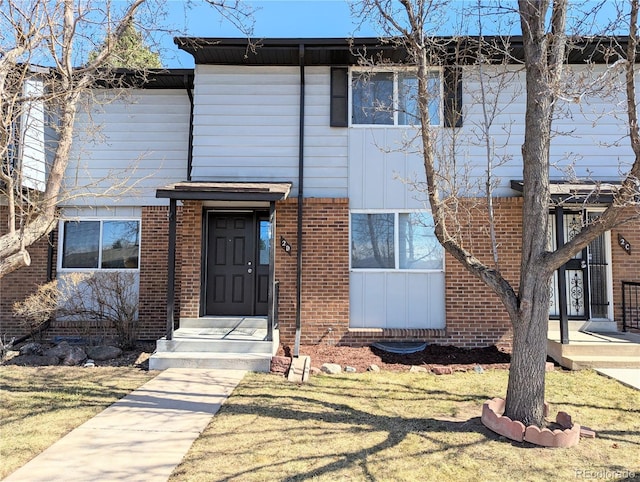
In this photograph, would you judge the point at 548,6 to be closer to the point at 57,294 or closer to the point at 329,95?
the point at 329,95

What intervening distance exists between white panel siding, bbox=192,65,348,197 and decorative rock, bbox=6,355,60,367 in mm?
4137

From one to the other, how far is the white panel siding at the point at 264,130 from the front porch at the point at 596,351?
475 centimetres

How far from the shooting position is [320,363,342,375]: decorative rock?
6.57 meters

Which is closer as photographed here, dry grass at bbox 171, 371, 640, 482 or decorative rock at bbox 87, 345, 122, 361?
dry grass at bbox 171, 371, 640, 482

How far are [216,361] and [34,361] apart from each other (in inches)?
132

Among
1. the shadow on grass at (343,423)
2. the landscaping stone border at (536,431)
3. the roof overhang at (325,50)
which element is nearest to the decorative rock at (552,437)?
the landscaping stone border at (536,431)

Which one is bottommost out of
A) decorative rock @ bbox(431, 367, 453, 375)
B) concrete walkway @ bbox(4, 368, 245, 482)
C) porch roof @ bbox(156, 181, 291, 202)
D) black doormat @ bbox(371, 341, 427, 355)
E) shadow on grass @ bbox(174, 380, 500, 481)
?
concrete walkway @ bbox(4, 368, 245, 482)

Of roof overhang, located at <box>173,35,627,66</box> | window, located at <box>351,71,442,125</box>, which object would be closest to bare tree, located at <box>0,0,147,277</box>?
roof overhang, located at <box>173,35,627,66</box>

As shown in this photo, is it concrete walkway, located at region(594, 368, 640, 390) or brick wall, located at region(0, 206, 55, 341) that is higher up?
brick wall, located at region(0, 206, 55, 341)

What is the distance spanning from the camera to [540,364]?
166 inches

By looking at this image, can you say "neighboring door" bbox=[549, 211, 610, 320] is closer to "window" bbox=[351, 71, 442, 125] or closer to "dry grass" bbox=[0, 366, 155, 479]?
"window" bbox=[351, 71, 442, 125]

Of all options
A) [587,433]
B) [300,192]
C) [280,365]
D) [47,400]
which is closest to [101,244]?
[300,192]

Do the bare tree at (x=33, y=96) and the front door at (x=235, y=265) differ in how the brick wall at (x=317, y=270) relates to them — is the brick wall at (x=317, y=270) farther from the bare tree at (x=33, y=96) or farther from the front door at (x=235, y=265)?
the bare tree at (x=33, y=96)

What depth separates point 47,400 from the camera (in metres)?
5.15
